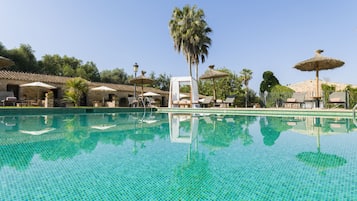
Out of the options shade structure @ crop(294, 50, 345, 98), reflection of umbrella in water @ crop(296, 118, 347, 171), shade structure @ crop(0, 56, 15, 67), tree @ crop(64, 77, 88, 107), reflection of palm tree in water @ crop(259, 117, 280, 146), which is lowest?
reflection of umbrella in water @ crop(296, 118, 347, 171)

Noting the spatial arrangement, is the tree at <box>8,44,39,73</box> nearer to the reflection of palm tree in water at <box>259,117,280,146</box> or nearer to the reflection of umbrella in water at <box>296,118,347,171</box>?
the reflection of palm tree in water at <box>259,117,280,146</box>

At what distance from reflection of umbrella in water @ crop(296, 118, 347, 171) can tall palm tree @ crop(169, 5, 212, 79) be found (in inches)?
682

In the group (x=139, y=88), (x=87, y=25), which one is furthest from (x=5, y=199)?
(x=139, y=88)

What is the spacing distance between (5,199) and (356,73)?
25877mm

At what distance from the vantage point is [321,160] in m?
3.19

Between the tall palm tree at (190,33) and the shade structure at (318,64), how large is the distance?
9.91m

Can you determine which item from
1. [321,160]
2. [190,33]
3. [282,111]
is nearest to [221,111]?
[282,111]

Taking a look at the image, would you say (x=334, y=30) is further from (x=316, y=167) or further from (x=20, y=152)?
(x=20, y=152)

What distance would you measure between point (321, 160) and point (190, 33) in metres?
18.3

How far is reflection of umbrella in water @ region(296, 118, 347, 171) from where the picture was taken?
9.44 ft

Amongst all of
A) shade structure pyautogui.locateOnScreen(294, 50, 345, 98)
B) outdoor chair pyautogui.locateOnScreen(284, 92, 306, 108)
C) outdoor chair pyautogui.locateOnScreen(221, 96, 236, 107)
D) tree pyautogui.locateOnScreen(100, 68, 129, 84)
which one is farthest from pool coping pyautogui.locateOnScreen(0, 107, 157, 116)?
tree pyautogui.locateOnScreen(100, 68, 129, 84)

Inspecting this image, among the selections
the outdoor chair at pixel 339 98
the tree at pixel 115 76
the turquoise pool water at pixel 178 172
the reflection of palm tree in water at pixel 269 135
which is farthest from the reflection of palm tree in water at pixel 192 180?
the tree at pixel 115 76

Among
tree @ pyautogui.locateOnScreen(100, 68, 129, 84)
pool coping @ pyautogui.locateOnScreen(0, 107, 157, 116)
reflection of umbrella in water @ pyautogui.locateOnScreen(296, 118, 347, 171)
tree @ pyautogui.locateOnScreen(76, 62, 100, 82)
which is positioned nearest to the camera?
reflection of umbrella in water @ pyautogui.locateOnScreen(296, 118, 347, 171)

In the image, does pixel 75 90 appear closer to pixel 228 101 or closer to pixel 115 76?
pixel 228 101
